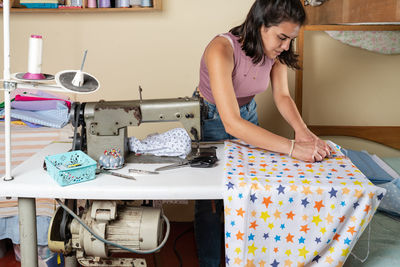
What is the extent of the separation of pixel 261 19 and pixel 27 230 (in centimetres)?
115

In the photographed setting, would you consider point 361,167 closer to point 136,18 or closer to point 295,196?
point 295,196

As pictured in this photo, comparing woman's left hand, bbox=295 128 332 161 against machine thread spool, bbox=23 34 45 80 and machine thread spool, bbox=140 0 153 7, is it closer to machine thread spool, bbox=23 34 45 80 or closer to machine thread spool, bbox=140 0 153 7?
machine thread spool, bbox=23 34 45 80

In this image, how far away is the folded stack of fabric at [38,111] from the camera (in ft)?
7.79

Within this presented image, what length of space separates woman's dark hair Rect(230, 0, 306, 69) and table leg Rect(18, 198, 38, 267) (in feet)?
3.33

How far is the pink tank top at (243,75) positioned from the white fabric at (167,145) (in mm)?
367

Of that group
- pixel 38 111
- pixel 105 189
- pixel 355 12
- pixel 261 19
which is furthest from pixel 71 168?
pixel 355 12

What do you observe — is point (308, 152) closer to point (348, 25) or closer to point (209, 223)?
point (209, 223)

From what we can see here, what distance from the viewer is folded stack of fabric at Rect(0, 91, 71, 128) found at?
7.79 feet

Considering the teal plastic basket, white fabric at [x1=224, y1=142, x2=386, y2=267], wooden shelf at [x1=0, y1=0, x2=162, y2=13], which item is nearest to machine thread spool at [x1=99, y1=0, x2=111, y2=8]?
wooden shelf at [x1=0, y1=0, x2=162, y2=13]

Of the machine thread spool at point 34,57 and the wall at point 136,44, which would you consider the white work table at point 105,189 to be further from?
the wall at point 136,44

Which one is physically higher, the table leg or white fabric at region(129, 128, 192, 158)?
white fabric at region(129, 128, 192, 158)

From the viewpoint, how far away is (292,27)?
1.75 m

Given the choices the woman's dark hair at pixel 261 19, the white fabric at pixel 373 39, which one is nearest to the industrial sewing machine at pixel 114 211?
the woman's dark hair at pixel 261 19

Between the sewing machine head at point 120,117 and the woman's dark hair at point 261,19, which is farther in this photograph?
the woman's dark hair at point 261,19
